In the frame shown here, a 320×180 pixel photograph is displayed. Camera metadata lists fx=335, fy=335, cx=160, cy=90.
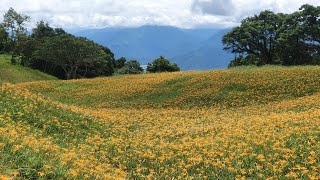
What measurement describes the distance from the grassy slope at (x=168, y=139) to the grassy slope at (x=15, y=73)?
30832 mm

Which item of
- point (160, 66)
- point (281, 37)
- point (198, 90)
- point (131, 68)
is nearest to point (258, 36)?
point (281, 37)

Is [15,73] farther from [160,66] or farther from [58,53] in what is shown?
[160,66]

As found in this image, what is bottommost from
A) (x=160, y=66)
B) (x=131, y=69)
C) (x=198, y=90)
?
(x=198, y=90)

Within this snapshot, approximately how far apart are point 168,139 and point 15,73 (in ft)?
164

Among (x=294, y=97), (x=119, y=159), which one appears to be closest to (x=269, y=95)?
(x=294, y=97)

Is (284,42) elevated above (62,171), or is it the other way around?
(284,42)

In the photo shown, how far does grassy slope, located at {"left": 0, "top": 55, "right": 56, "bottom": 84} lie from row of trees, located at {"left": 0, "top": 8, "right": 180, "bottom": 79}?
2639 mm

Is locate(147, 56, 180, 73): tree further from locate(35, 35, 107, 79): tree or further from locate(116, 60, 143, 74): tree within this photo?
locate(35, 35, 107, 79): tree

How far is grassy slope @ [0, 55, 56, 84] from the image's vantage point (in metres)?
52.1

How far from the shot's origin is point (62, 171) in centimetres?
671

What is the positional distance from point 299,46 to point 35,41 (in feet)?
173

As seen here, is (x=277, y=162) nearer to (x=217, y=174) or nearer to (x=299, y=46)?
(x=217, y=174)

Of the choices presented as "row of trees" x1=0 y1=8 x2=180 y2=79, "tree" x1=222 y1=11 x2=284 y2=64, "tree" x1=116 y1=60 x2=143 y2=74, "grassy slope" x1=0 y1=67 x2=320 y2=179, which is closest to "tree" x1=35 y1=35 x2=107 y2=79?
"row of trees" x1=0 y1=8 x2=180 y2=79

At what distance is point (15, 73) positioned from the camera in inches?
2224
